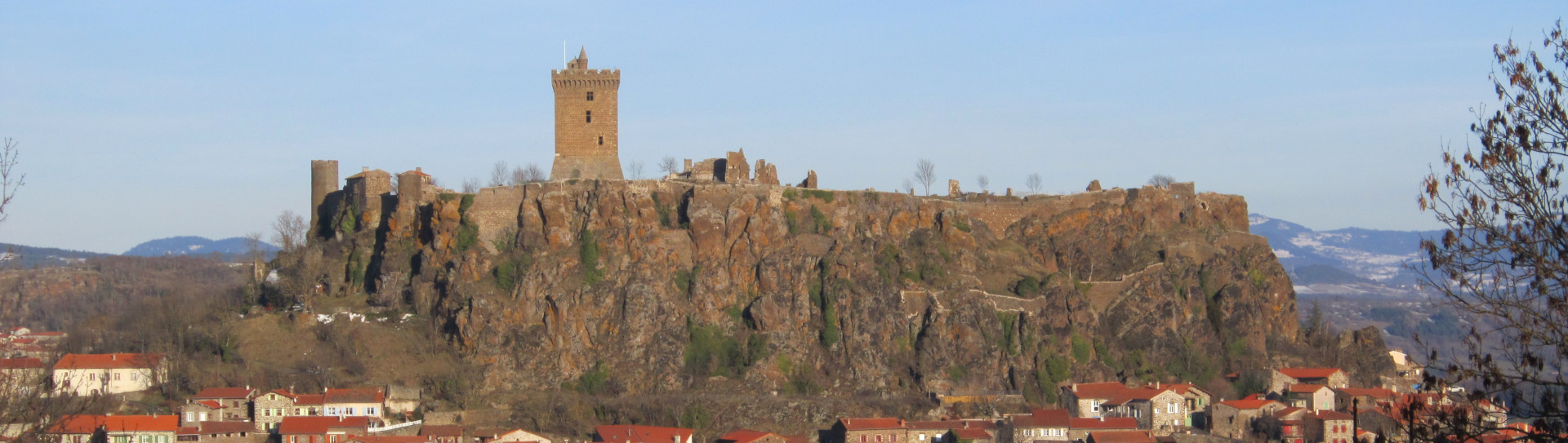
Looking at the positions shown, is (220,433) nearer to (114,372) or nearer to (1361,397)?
(114,372)

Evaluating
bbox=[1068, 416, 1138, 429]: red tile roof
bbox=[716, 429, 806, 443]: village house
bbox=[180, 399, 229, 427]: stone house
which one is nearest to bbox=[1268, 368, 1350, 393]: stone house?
bbox=[1068, 416, 1138, 429]: red tile roof

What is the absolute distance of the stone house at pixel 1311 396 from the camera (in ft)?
222

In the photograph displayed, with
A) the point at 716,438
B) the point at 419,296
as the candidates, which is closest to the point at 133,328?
the point at 419,296

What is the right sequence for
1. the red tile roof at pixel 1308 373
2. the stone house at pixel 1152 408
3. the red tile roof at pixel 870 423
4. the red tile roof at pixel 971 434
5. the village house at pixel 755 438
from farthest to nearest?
the red tile roof at pixel 1308 373
the stone house at pixel 1152 408
the red tile roof at pixel 870 423
the red tile roof at pixel 971 434
the village house at pixel 755 438

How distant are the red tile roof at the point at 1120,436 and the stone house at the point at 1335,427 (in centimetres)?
702

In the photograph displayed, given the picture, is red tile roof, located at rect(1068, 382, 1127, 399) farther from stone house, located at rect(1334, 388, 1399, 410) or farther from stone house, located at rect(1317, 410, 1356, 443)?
stone house, located at rect(1334, 388, 1399, 410)

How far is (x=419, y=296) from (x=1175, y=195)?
1322 inches

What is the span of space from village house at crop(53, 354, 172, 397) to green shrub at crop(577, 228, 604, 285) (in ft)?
50.8

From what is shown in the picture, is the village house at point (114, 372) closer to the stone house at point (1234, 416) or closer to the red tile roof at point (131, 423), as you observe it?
the red tile roof at point (131, 423)

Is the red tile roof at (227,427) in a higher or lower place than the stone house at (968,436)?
higher

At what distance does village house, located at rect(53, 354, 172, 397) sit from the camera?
208ft

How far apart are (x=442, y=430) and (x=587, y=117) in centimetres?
1871

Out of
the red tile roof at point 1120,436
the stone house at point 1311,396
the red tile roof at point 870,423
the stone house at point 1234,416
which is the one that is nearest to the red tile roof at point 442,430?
the red tile roof at point 870,423

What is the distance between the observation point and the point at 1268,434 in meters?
64.4
